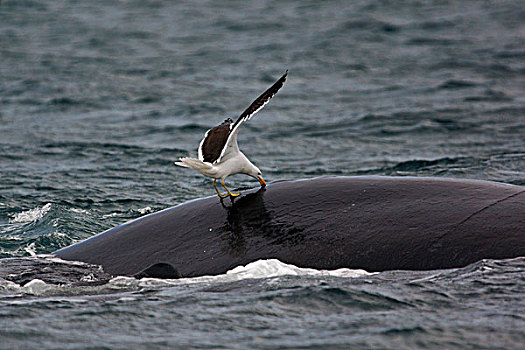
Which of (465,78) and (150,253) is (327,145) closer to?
(465,78)

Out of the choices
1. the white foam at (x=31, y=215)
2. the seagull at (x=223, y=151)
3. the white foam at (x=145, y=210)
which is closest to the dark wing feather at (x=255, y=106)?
the seagull at (x=223, y=151)

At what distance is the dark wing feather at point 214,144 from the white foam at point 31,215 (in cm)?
438

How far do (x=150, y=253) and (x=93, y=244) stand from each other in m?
0.65

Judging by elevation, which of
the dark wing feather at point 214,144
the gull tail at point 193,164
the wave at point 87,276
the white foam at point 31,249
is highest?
the dark wing feather at point 214,144

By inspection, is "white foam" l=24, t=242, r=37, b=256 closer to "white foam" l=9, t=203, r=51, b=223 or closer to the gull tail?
"white foam" l=9, t=203, r=51, b=223

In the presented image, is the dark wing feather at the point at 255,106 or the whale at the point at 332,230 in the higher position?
the dark wing feather at the point at 255,106

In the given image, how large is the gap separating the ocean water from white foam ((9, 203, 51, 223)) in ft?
0.16

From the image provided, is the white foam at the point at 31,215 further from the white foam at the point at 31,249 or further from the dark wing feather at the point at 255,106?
the dark wing feather at the point at 255,106

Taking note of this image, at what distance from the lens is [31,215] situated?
1116 cm

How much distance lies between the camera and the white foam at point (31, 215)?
36.0ft

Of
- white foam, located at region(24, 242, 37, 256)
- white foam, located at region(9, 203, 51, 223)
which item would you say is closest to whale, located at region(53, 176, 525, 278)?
white foam, located at region(24, 242, 37, 256)

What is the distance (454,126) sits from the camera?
630 inches

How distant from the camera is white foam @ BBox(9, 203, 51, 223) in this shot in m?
11.0

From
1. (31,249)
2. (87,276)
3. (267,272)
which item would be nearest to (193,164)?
(87,276)
